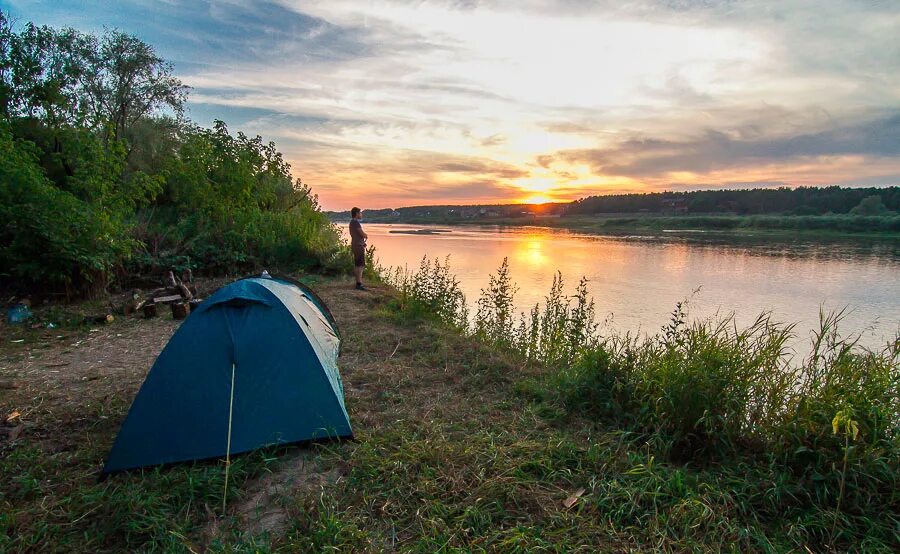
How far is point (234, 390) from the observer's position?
3.39m

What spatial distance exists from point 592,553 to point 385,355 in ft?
12.5

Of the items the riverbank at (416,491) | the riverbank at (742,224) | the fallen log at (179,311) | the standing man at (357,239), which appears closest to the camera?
the riverbank at (416,491)

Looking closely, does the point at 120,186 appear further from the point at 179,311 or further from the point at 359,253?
the point at 359,253

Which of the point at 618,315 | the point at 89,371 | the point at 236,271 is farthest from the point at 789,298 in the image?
the point at 89,371

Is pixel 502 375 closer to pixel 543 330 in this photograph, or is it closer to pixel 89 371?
pixel 543 330

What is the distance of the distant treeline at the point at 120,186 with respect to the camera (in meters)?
7.21

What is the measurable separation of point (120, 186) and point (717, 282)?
17480 millimetres

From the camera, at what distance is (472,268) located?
19234mm

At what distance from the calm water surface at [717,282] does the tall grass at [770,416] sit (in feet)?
9.52

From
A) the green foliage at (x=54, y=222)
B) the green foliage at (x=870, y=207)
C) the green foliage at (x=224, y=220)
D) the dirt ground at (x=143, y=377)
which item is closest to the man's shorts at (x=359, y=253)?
the green foliage at (x=224, y=220)

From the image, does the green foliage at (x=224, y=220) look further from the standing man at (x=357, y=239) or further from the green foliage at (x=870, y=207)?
the green foliage at (x=870, y=207)

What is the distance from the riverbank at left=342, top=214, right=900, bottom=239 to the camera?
129ft

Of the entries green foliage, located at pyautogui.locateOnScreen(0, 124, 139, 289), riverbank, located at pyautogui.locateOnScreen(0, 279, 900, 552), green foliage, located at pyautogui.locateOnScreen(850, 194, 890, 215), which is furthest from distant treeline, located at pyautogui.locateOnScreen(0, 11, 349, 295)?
green foliage, located at pyautogui.locateOnScreen(850, 194, 890, 215)

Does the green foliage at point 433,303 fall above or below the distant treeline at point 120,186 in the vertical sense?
below
